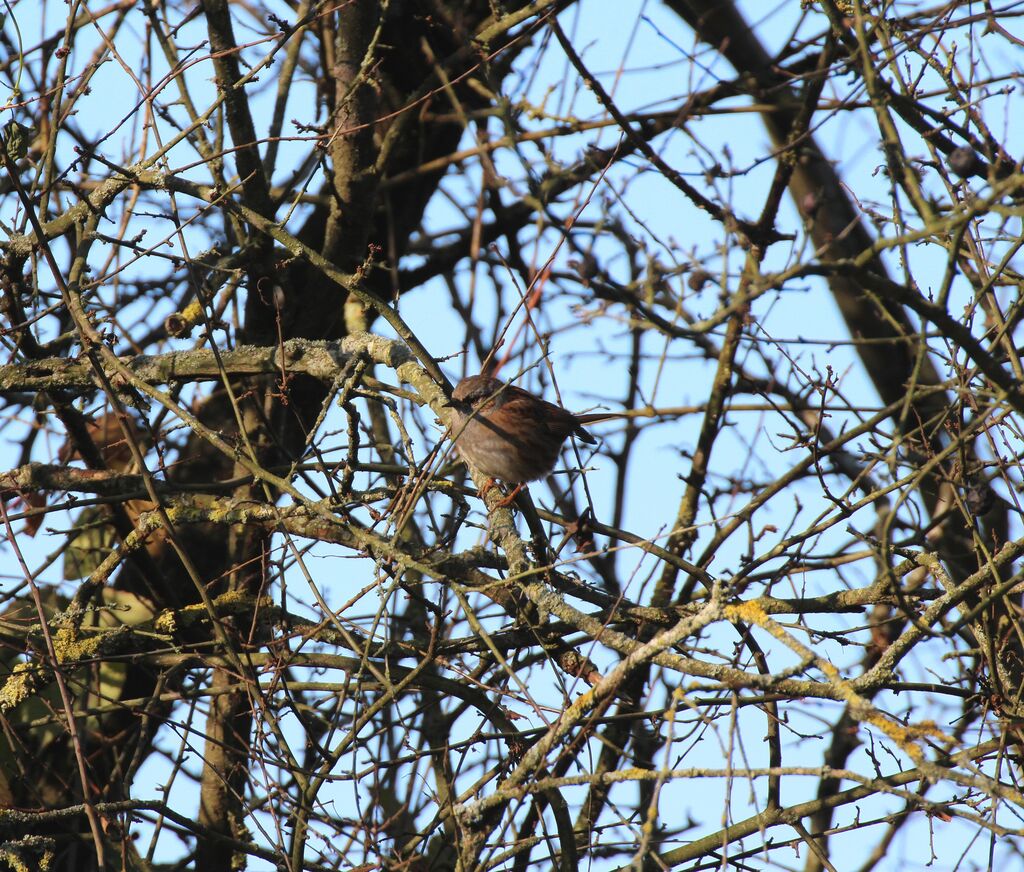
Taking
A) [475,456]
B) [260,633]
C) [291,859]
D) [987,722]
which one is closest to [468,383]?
[475,456]

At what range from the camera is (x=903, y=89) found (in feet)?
13.3

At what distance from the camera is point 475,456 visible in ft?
18.1

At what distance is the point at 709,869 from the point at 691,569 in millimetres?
1127

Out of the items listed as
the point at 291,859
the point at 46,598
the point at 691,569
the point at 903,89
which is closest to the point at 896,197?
the point at 903,89

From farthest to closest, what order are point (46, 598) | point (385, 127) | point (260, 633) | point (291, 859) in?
1. point (385, 127)
2. point (46, 598)
3. point (260, 633)
4. point (291, 859)

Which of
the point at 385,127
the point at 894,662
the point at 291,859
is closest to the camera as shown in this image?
the point at 894,662

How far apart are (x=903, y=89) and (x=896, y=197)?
1.41ft

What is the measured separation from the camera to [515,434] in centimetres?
576

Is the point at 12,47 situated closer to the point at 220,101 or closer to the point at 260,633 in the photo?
the point at 220,101

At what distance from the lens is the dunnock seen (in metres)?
5.49

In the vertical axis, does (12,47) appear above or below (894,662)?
above

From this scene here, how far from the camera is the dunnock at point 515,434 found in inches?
216

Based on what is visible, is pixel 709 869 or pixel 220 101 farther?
pixel 220 101

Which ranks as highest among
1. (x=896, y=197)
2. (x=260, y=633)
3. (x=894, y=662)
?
(x=896, y=197)
